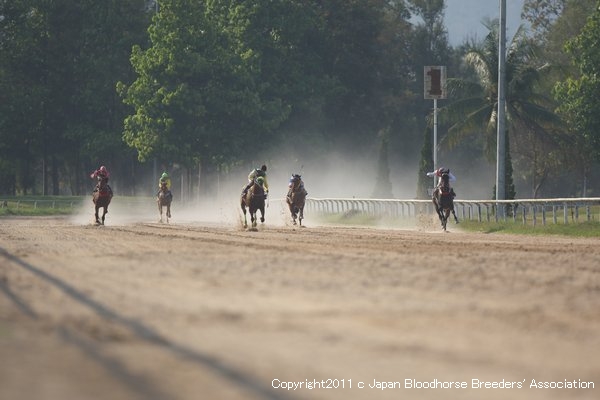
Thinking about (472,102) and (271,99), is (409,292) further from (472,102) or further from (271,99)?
(271,99)

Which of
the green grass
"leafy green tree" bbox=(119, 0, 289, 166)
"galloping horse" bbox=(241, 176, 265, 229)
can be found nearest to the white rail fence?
"galloping horse" bbox=(241, 176, 265, 229)

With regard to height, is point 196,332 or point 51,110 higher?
point 51,110

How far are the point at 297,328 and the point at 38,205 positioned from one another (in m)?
68.9

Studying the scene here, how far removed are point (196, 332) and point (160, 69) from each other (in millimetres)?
71014

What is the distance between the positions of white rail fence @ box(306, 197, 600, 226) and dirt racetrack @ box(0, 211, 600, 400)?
17754 mm

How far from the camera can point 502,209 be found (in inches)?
1644

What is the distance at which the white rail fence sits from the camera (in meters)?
37.0

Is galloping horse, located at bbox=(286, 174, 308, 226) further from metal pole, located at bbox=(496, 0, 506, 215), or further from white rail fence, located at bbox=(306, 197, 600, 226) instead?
metal pole, located at bbox=(496, 0, 506, 215)

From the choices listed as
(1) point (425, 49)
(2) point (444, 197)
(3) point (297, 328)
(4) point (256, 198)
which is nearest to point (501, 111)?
(2) point (444, 197)

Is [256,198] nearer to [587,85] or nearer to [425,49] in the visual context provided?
[587,85]

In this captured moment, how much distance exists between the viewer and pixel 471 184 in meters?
116

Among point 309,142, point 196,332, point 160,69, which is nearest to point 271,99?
point 309,142

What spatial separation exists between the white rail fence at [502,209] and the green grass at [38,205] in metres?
18.7

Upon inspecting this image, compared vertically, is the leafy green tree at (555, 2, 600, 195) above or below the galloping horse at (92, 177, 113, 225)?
above
